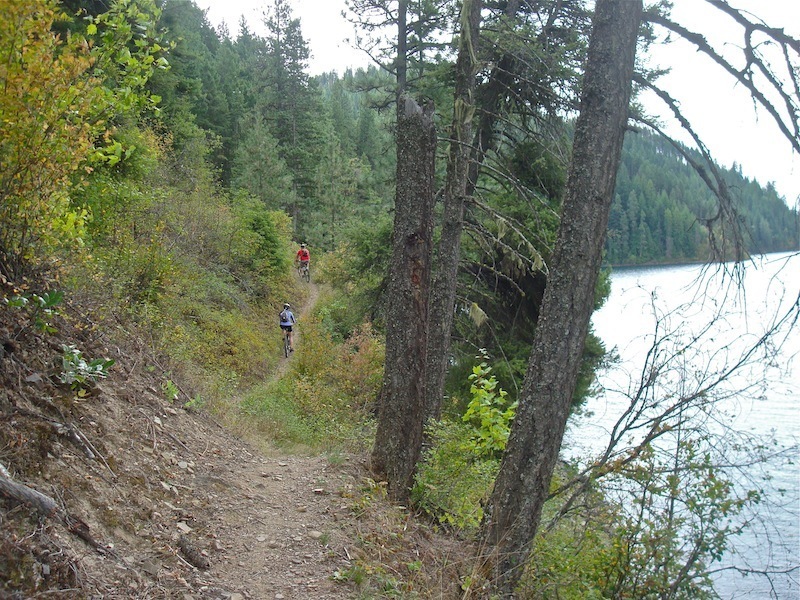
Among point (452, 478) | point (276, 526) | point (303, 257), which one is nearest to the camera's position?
point (276, 526)

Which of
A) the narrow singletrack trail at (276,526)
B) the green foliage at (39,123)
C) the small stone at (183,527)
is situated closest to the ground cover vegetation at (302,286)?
the green foliage at (39,123)

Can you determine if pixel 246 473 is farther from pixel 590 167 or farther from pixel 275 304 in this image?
pixel 275 304

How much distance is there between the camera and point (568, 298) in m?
5.08

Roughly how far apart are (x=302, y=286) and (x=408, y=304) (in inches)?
792

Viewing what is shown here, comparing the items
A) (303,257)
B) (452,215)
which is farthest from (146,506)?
(303,257)

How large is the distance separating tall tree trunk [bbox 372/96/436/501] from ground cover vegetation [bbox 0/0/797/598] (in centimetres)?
41

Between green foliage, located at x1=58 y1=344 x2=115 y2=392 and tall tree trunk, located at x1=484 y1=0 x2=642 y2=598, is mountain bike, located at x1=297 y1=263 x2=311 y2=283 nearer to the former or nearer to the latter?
green foliage, located at x1=58 y1=344 x2=115 y2=392

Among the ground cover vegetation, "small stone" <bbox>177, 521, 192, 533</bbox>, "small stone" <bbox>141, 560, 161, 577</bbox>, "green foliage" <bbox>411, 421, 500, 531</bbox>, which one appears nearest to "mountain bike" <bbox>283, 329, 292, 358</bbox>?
the ground cover vegetation

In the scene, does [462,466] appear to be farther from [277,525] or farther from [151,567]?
[151,567]

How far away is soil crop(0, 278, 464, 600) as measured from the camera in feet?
12.2

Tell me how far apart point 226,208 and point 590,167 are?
55.9 feet

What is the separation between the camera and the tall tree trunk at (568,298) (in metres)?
4.91

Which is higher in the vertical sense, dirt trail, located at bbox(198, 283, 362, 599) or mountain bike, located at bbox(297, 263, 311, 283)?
mountain bike, located at bbox(297, 263, 311, 283)

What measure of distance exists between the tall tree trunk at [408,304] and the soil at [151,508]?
54 centimetres
